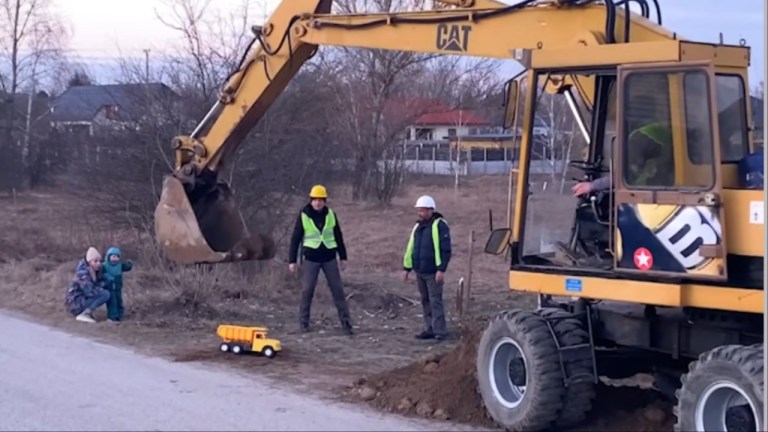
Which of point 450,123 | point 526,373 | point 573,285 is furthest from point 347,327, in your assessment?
point 450,123

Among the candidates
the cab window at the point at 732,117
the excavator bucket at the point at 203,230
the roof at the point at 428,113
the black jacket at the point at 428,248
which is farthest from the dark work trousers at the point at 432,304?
the roof at the point at 428,113

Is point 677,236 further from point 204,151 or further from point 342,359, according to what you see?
point 204,151

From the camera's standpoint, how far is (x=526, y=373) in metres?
10.2

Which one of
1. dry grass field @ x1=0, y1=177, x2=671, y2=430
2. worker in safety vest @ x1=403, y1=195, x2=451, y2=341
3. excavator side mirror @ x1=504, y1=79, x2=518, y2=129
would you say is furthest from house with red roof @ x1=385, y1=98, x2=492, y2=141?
excavator side mirror @ x1=504, y1=79, x2=518, y2=129

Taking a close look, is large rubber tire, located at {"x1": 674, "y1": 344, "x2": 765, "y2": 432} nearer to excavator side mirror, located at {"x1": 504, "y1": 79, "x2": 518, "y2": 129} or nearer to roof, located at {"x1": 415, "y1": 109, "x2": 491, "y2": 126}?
excavator side mirror, located at {"x1": 504, "y1": 79, "x2": 518, "y2": 129}

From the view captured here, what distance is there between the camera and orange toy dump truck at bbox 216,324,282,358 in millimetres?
13938

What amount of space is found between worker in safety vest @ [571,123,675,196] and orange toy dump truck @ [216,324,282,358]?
5.61 meters

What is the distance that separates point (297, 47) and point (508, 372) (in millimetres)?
5414

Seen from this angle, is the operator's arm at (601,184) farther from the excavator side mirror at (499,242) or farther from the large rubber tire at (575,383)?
the large rubber tire at (575,383)

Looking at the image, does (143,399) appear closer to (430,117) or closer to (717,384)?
(717,384)

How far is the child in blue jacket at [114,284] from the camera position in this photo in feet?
55.4

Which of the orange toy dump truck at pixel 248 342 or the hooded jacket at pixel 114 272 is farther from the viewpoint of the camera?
the hooded jacket at pixel 114 272

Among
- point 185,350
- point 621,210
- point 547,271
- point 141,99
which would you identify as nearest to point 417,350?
point 185,350

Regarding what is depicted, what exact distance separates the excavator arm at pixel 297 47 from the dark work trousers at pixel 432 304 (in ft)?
6.48
